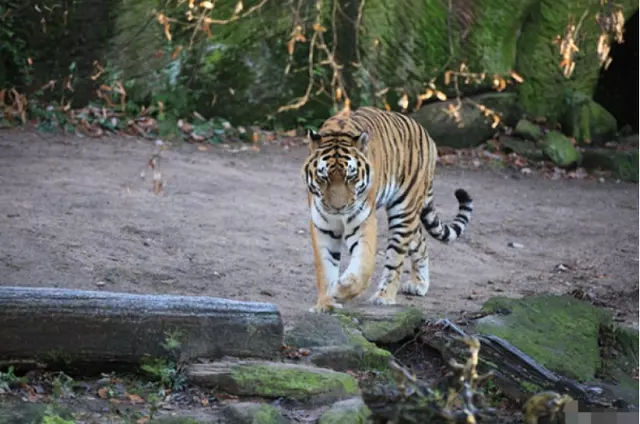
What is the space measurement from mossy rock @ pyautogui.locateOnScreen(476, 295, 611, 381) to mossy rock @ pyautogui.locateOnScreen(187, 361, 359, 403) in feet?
5.02

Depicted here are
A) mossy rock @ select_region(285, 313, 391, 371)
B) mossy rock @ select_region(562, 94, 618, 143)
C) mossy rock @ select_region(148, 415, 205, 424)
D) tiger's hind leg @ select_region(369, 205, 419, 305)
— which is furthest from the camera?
mossy rock @ select_region(562, 94, 618, 143)

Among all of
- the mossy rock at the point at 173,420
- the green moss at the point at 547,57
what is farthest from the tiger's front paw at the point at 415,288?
the green moss at the point at 547,57

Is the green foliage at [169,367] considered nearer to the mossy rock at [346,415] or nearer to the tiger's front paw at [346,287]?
the mossy rock at [346,415]

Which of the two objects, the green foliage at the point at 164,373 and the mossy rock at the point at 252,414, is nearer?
the mossy rock at the point at 252,414

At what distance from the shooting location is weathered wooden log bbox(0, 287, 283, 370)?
500 centimetres

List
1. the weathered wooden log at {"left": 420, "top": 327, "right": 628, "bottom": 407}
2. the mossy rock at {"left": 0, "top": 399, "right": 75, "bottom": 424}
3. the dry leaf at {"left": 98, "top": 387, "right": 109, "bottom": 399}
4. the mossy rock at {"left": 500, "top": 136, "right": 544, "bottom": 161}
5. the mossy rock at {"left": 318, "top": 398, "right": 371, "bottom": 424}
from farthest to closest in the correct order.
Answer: the mossy rock at {"left": 500, "top": 136, "right": 544, "bottom": 161}, the weathered wooden log at {"left": 420, "top": 327, "right": 628, "bottom": 407}, the dry leaf at {"left": 98, "top": 387, "right": 109, "bottom": 399}, the mossy rock at {"left": 318, "top": 398, "right": 371, "bottom": 424}, the mossy rock at {"left": 0, "top": 399, "right": 75, "bottom": 424}

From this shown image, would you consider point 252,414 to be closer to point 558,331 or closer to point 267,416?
point 267,416

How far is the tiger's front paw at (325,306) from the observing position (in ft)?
22.0

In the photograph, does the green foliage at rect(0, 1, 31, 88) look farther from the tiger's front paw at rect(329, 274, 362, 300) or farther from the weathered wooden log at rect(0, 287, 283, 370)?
the weathered wooden log at rect(0, 287, 283, 370)

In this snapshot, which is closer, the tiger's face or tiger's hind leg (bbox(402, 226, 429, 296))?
the tiger's face

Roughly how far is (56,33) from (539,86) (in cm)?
639

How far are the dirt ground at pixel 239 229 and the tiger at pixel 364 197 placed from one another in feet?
1.00

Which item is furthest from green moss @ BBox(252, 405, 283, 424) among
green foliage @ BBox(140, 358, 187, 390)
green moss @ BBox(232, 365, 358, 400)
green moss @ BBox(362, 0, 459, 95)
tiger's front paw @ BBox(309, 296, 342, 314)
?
green moss @ BBox(362, 0, 459, 95)

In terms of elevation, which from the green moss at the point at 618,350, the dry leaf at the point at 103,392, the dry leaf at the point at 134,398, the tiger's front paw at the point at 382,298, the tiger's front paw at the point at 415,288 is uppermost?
the dry leaf at the point at 103,392
